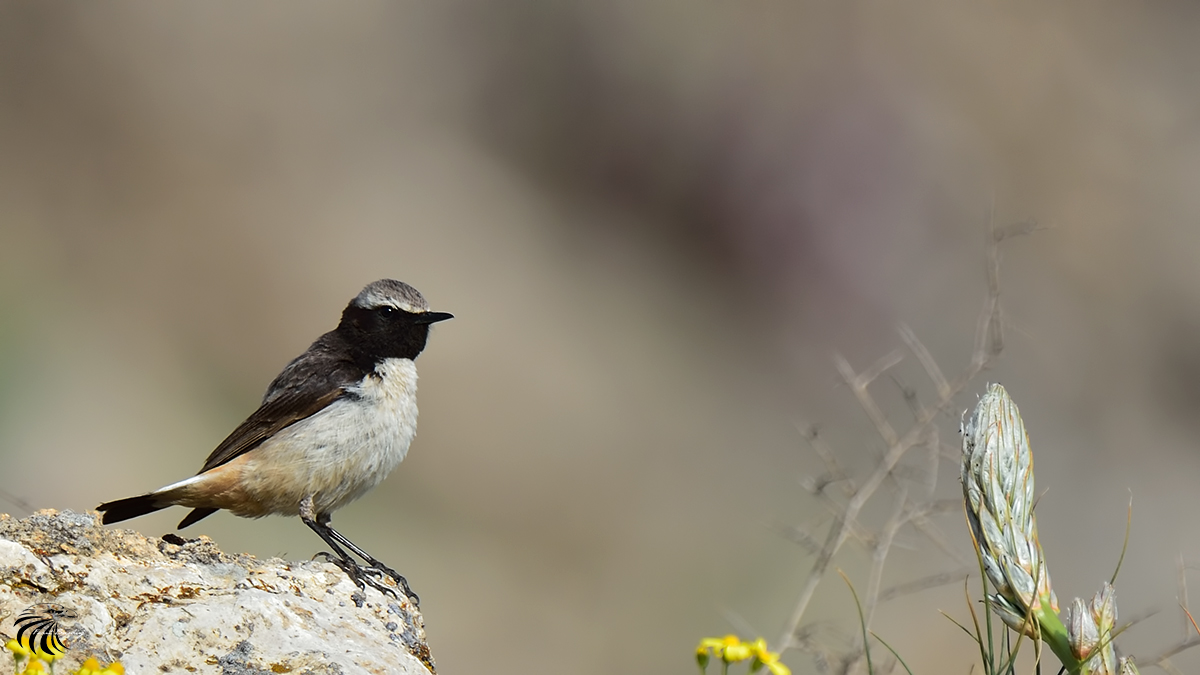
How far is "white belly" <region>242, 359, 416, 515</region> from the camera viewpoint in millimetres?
4773

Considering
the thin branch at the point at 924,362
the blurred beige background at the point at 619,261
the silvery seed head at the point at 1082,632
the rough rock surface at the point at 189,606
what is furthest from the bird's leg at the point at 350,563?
the blurred beige background at the point at 619,261

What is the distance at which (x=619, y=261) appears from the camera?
52.9 feet

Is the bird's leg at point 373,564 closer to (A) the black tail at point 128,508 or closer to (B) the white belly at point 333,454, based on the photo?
(B) the white belly at point 333,454

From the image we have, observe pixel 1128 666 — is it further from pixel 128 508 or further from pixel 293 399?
pixel 128 508

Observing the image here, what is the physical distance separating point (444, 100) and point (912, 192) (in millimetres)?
6974

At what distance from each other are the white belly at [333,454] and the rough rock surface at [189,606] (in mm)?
1141

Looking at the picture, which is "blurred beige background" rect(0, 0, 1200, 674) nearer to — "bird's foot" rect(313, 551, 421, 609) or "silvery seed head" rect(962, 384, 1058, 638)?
"bird's foot" rect(313, 551, 421, 609)

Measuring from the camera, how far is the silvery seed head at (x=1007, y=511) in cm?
256

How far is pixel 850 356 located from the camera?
15258 mm

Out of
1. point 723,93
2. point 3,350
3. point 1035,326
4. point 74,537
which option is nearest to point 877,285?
point 1035,326

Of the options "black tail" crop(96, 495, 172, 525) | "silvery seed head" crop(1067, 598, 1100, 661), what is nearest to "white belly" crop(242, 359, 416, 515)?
"black tail" crop(96, 495, 172, 525)

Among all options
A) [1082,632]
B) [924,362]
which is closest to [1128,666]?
[1082,632]

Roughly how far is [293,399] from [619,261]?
37.2 feet

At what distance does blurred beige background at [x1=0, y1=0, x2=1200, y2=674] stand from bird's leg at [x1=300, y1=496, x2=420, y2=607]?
20.9ft
